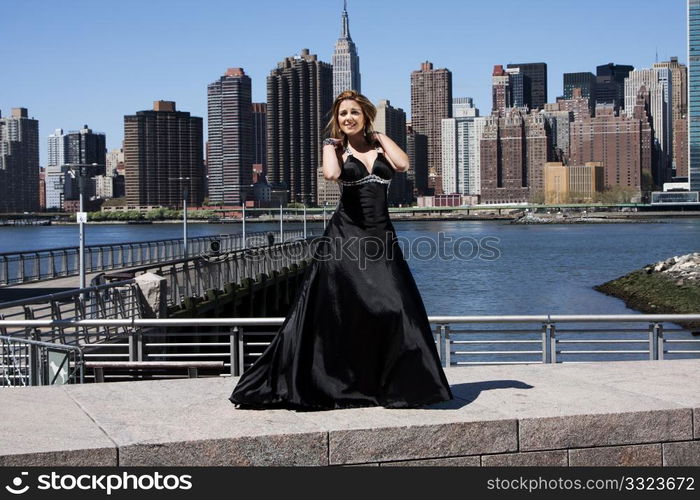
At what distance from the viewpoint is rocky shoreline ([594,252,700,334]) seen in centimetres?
4600

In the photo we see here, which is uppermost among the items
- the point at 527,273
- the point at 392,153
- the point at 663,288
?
the point at 392,153

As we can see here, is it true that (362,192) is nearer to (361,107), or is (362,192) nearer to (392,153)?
(392,153)

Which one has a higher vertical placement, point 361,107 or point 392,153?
point 361,107

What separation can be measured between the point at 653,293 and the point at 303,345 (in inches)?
1874

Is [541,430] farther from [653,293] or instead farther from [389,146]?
[653,293]

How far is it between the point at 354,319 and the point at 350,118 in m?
1.20

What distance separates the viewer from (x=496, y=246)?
12206cm

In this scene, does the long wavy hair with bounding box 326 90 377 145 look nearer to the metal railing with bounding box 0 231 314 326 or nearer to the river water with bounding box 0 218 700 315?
the metal railing with bounding box 0 231 314 326

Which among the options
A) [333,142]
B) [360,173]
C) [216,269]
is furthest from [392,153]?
[216,269]

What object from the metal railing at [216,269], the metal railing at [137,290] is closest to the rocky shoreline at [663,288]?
the metal railing at [216,269]

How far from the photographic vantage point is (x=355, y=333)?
6.31m

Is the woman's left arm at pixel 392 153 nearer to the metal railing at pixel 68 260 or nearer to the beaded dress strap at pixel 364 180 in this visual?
the beaded dress strap at pixel 364 180
